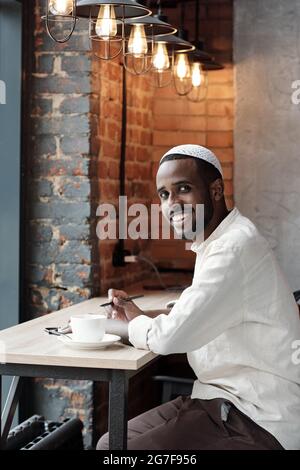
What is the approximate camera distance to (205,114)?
196 inches

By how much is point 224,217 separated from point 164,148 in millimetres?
2186

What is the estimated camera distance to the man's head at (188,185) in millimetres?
2775

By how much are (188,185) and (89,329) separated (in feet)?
1.83

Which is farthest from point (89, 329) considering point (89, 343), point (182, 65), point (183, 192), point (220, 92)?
point (220, 92)

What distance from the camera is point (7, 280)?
4008 mm

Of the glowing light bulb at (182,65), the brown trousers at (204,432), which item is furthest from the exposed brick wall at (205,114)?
the brown trousers at (204,432)

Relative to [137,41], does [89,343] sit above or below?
below

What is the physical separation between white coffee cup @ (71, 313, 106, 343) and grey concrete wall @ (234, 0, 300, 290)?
194 centimetres

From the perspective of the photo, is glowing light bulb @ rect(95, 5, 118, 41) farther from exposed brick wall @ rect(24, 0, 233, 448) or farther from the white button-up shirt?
the white button-up shirt

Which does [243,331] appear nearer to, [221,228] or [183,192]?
[221,228]

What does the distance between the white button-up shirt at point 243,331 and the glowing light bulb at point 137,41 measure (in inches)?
44.4

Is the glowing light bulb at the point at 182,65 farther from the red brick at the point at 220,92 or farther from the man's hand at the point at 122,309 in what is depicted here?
the man's hand at the point at 122,309
